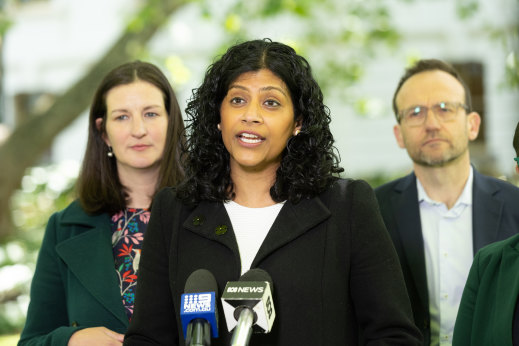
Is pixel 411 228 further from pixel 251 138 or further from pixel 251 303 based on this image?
pixel 251 303

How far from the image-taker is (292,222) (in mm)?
2369

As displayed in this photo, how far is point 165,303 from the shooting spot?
243cm

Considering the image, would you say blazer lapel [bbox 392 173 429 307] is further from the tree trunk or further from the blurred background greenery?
the tree trunk

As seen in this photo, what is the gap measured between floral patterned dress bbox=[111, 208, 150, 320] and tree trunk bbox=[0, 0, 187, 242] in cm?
540

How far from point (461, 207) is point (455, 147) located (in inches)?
12.7

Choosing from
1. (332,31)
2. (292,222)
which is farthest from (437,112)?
(332,31)

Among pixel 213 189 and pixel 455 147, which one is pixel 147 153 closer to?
pixel 213 189

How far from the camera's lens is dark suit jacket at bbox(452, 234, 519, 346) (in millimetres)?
2396

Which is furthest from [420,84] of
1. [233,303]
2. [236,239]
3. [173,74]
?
[173,74]

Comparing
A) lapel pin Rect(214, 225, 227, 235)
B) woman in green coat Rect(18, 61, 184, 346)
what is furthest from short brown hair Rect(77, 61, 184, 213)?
lapel pin Rect(214, 225, 227, 235)

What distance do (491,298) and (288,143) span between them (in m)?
0.95

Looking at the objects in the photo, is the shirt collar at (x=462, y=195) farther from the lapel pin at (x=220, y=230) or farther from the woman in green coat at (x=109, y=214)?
the lapel pin at (x=220, y=230)

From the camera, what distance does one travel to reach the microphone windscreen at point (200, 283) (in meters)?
1.89

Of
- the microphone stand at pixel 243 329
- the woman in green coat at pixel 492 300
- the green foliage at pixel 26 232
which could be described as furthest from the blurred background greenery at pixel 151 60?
the microphone stand at pixel 243 329
